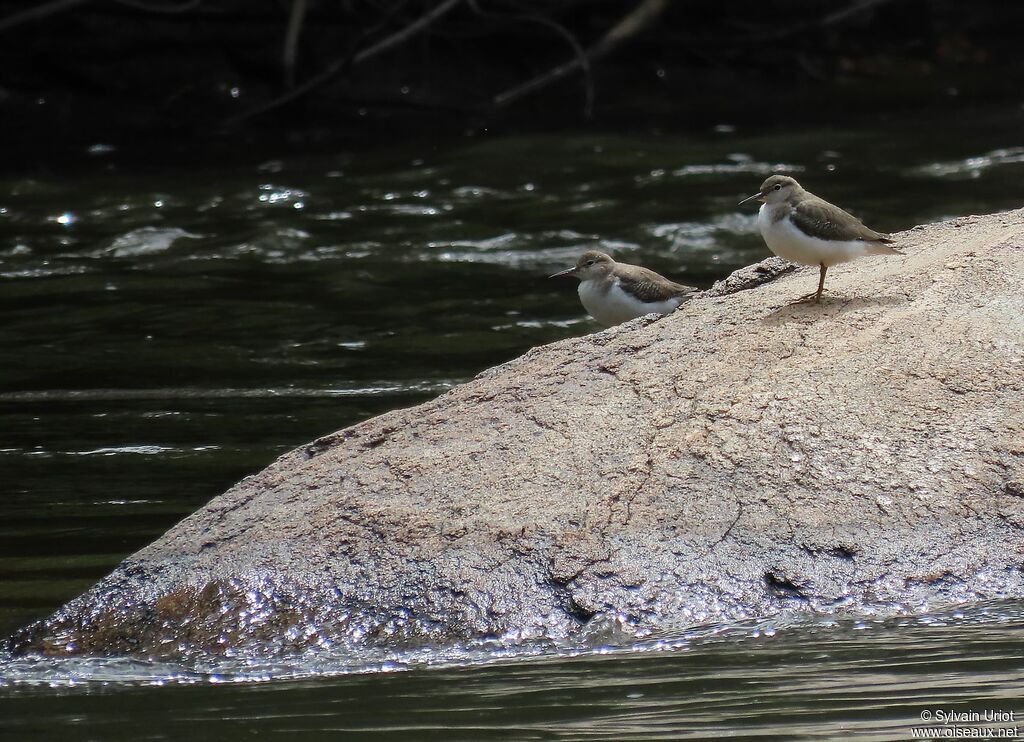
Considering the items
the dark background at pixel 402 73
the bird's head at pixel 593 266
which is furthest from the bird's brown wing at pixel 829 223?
the dark background at pixel 402 73

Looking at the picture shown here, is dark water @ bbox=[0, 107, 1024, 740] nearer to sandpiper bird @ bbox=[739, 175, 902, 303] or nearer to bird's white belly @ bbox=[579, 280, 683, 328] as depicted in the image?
bird's white belly @ bbox=[579, 280, 683, 328]

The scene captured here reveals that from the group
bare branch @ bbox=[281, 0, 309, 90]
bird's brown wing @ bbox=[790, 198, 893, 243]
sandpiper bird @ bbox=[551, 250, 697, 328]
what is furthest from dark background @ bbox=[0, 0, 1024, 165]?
bird's brown wing @ bbox=[790, 198, 893, 243]

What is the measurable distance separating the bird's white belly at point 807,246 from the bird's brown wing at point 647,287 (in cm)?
171

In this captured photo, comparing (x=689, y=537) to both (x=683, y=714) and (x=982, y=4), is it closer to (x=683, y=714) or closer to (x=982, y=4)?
(x=683, y=714)

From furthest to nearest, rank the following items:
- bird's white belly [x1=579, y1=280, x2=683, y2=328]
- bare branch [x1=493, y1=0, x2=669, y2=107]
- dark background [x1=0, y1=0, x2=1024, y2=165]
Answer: bare branch [x1=493, y1=0, x2=669, y2=107] < dark background [x1=0, y1=0, x2=1024, y2=165] < bird's white belly [x1=579, y1=280, x2=683, y2=328]

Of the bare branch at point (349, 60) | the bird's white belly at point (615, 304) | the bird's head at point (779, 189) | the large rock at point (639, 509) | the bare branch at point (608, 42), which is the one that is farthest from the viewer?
the bare branch at point (608, 42)

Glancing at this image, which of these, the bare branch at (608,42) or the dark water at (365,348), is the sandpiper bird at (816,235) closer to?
the dark water at (365,348)

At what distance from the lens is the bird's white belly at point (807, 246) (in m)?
6.01

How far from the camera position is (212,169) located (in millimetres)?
15086

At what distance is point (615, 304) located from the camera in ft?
26.1

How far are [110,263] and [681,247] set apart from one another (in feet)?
13.8

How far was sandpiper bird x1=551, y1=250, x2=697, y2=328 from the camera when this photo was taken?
7.88 metres

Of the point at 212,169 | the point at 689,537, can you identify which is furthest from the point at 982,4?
the point at 689,537

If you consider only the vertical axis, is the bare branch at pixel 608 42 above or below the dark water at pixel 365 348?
above
